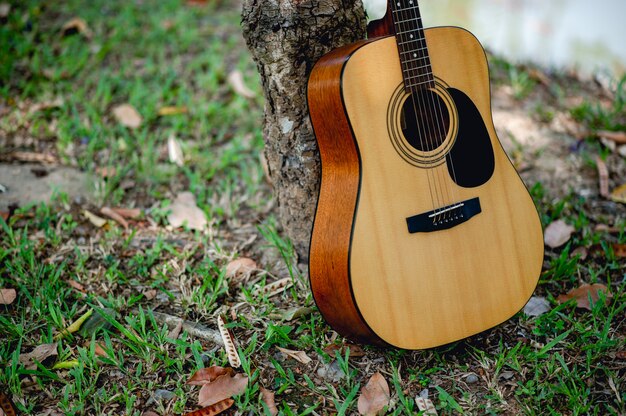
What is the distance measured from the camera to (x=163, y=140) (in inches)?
118

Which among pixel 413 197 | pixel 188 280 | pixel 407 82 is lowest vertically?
pixel 188 280

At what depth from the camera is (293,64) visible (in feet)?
6.47

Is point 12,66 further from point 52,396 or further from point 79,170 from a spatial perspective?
point 52,396

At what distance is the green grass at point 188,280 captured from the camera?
178cm

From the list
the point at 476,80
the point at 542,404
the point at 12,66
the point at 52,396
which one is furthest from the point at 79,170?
the point at 542,404

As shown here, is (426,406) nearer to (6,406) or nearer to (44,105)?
(6,406)

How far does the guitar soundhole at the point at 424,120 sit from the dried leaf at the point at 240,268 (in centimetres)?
89

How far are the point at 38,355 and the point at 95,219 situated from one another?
0.77 metres

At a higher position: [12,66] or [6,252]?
[12,66]

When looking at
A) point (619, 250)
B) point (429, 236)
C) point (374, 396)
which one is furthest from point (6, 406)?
point (619, 250)

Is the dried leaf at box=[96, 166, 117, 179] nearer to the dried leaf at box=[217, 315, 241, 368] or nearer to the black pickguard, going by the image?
the dried leaf at box=[217, 315, 241, 368]

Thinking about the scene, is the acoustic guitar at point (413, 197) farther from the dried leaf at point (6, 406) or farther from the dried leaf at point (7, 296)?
the dried leaf at point (7, 296)

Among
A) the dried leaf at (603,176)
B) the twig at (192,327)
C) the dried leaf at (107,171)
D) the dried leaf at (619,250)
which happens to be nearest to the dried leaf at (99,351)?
the twig at (192,327)

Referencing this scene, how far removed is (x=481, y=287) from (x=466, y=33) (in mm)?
890
